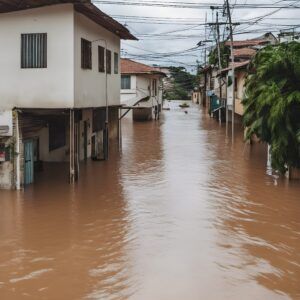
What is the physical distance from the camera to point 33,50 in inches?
667

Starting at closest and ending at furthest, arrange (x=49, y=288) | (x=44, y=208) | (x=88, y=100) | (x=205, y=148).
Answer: (x=49, y=288) < (x=44, y=208) < (x=88, y=100) < (x=205, y=148)

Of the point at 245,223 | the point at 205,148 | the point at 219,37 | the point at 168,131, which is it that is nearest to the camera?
the point at 245,223

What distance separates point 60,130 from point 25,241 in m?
11.2

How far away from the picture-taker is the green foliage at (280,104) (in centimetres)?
1681

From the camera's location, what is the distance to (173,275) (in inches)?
361

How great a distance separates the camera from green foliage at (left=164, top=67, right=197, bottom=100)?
108 meters

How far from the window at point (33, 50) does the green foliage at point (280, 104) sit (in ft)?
25.3

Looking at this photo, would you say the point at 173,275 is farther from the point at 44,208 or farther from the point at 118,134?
the point at 118,134

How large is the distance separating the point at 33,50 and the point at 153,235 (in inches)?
338

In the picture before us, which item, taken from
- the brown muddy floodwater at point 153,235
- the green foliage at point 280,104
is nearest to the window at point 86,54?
the brown muddy floodwater at point 153,235

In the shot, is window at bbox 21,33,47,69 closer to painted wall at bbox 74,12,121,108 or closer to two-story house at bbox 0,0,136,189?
two-story house at bbox 0,0,136,189

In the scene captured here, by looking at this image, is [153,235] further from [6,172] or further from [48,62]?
[48,62]

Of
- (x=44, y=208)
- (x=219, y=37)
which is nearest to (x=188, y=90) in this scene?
(x=219, y=37)

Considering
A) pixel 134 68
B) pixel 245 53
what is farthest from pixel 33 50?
pixel 245 53
